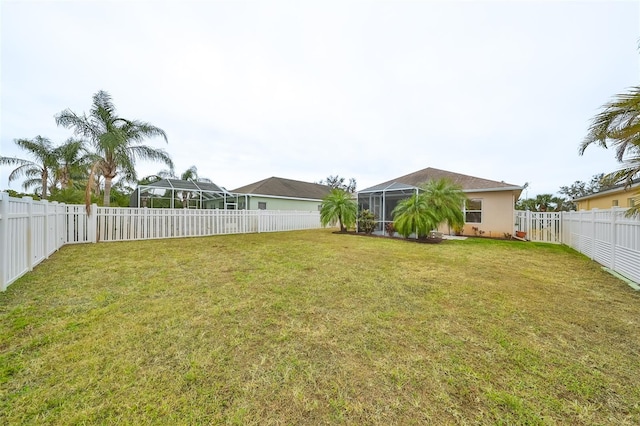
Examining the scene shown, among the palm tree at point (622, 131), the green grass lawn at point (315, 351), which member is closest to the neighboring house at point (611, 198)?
the palm tree at point (622, 131)

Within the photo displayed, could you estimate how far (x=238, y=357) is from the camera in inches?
81.9

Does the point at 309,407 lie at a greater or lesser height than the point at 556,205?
lesser

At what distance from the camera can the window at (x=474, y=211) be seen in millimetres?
12484

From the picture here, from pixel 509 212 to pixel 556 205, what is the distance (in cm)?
1601

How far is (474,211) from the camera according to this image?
12.7 m

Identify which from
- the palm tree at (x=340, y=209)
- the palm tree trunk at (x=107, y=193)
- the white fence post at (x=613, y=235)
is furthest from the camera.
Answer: the palm tree at (x=340, y=209)

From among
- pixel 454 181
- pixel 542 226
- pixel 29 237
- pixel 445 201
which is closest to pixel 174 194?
pixel 29 237

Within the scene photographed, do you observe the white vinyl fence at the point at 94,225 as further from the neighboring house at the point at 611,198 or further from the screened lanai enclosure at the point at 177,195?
the neighboring house at the point at 611,198

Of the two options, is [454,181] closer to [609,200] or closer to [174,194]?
[609,200]

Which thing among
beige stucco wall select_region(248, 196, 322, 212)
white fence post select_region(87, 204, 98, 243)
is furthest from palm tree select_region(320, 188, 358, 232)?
white fence post select_region(87, 204, 98, 243)

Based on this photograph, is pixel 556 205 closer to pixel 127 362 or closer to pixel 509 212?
pixel 509 212

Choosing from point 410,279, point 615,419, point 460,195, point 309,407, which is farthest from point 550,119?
point 309,407

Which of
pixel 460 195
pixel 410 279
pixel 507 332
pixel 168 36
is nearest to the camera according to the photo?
pixel 507 332

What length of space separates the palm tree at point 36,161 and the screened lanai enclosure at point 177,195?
5.19 meters
